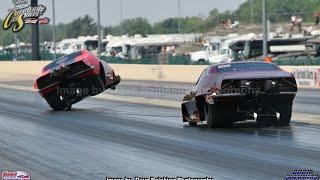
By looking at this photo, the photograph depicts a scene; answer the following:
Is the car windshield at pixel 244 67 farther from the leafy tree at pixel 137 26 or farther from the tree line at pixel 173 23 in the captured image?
the leafy tree at pixel 137 26

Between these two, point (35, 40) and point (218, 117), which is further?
point (35, 40)

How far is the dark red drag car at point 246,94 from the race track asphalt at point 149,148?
32cm

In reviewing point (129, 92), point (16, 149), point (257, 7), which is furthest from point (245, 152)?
point (257, 7)

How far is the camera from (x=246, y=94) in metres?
15.0

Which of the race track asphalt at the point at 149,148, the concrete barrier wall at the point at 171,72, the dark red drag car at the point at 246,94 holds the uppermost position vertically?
the dark red drag car at the point at 246,94

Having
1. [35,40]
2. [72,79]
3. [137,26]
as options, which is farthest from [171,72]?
[137,26]

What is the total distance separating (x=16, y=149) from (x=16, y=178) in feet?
18.1

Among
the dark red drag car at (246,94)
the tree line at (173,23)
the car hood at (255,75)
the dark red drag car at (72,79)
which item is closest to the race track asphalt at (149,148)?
the dark red drag car at (246,94)

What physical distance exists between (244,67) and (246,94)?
112 cm

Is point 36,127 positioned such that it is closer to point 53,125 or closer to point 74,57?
point 53,125

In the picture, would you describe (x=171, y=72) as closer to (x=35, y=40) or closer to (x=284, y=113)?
(x=35, y=40)

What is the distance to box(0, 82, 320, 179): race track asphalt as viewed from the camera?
9.96 metres

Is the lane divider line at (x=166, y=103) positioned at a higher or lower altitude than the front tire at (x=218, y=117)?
lower

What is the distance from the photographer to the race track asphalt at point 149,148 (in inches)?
392
